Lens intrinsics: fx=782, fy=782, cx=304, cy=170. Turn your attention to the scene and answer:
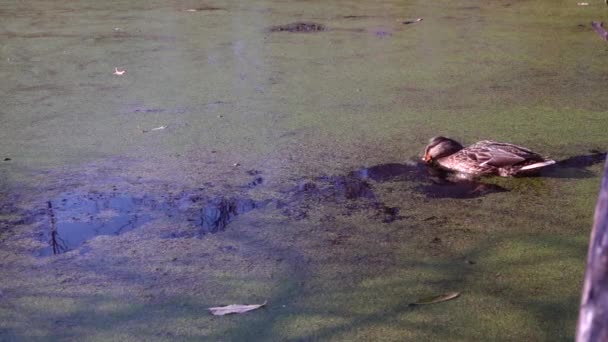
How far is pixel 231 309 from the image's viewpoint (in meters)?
1.65

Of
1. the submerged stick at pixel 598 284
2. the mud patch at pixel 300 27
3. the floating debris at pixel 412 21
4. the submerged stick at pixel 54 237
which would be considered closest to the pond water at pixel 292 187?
the submerged stick at pixel 54 237

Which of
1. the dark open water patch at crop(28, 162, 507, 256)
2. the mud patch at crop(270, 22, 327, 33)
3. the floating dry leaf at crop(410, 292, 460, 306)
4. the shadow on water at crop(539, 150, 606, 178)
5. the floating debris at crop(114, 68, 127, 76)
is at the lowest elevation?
the floating dry leaf at crop(410, 292, 460, 306)

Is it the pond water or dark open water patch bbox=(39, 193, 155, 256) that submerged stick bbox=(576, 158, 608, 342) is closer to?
the pond water

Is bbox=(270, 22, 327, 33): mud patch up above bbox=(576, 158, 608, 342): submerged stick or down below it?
below

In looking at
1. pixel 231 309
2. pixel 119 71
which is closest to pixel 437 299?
pixel 231 309

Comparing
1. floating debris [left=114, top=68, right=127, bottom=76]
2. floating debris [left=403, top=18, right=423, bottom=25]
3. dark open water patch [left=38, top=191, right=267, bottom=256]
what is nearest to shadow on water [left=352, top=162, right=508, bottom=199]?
dark open water patch [left=38, top=191, right=267, bottom=256]

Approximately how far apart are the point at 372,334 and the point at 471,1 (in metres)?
4.54

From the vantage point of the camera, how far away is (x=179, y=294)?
173cm

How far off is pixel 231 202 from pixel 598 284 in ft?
5.28

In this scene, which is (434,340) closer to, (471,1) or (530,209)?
(530,209)

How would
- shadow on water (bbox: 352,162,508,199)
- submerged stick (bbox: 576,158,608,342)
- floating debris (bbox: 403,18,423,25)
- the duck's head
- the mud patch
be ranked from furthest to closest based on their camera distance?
floating debris (bbox: 403,18,423,25), the mud patch, the duck's head, shadow on water (bbox: 352,162,508,199), submerged stick (bbox: 576,158,608,342)

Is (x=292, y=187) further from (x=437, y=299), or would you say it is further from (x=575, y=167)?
(x=575, y=167)

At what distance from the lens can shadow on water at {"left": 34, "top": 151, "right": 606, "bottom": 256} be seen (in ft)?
6.91

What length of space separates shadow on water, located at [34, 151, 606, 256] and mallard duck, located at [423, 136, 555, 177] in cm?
4
